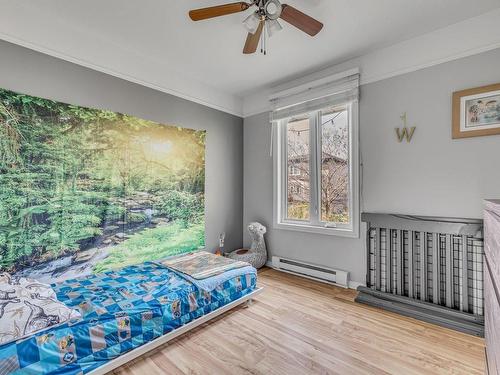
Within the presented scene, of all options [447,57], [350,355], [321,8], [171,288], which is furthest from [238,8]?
[350,355]

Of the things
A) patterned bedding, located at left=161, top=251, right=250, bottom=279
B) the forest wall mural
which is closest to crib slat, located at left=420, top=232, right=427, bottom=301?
patterned bedding, located at left=161, top=251, right=250, bottom=279

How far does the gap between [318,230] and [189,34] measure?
2568 mm

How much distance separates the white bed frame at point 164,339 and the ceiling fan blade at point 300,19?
2391mm

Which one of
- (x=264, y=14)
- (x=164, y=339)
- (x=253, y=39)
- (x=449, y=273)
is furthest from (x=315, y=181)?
(x=164, y=339)

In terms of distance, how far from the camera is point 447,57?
7.44 feet

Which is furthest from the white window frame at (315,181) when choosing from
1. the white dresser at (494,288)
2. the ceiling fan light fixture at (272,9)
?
the white dresser at (494,288)

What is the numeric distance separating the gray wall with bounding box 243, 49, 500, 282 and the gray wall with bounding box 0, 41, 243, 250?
1.39 m

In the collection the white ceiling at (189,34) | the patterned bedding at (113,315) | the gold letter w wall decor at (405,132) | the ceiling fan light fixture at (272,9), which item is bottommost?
the patterned bedding at (113,315)

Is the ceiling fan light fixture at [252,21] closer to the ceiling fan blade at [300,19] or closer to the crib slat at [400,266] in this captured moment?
the ceiling fan blade at [300,19]

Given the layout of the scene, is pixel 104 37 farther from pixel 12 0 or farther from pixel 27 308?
pixel 27 308

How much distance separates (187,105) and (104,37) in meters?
1.09

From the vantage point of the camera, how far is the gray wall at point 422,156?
2127 mm

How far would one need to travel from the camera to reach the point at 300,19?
1.75m

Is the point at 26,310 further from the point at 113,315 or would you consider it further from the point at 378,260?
the point at 378,260
